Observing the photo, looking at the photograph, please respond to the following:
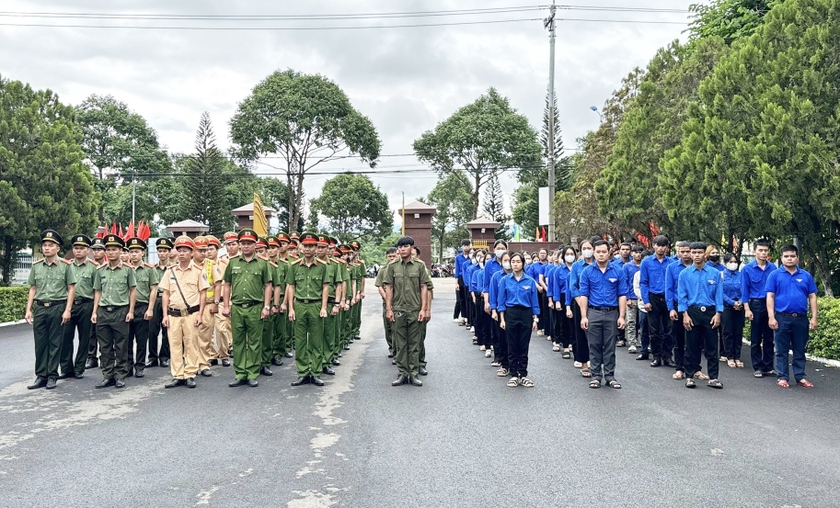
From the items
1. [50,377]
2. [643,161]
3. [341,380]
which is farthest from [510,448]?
[643,161]

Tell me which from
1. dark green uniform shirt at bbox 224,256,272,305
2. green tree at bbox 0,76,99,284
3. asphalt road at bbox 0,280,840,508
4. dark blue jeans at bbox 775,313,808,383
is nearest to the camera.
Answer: asphalt road at bbox 0,280,840,508

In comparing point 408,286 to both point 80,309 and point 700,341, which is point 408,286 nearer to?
point 700,341

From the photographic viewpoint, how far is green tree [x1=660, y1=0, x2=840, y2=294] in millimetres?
11328

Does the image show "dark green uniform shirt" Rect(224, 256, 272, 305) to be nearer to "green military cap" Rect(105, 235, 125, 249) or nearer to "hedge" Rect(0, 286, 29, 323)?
"green military cap" Rect(105, 235, 125, 249)

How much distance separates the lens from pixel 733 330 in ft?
33.7

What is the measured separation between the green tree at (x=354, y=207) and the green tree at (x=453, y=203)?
193 inches

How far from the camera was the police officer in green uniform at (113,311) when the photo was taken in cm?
881

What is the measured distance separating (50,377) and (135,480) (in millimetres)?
4475

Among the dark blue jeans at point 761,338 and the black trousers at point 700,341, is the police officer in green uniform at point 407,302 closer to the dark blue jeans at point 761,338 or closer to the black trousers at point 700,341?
the black trousers at point 700,341

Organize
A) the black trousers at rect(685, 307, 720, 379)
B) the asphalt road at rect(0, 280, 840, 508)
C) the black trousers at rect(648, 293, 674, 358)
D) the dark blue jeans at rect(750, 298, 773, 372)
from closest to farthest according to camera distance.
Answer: the asphalt road at rect(0, 280, 840, 508)
the black trousers at rect(685, 307, 720, 379)
the dark blue jeans at rect(750, 298, 773, 372)
the black trousers at rect(648, 293, 674, 358)

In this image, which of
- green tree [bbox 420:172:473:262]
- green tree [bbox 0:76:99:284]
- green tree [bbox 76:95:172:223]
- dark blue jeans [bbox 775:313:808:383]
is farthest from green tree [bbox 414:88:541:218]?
dark blue jeans [bbox 775:313:808:383]

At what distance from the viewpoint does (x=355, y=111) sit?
146ft

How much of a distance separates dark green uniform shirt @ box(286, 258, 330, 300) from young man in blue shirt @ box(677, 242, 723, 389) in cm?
450

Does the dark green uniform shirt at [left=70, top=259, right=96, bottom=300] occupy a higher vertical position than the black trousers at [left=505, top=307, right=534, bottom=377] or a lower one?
higher
